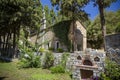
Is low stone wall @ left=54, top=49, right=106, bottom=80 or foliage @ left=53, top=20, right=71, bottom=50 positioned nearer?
low stone wall @ left=54, top=49, right=106, bottom=80

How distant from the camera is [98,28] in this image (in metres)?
43.1

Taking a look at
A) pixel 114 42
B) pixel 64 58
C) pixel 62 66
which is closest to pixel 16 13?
pixel 64 58

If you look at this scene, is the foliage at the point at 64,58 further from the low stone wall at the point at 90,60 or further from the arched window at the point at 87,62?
the arched window at the point at 87,62

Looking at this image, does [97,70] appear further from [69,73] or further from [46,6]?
[46,6]

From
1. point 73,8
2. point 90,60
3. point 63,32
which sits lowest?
point 90,60

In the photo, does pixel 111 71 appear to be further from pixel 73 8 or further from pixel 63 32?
pixel 63 32

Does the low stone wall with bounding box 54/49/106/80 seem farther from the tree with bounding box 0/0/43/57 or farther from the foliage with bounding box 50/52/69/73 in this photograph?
the tree with bounding box 0/0/43/57

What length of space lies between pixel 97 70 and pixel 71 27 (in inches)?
842

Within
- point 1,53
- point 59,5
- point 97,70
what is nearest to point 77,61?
point 97,70

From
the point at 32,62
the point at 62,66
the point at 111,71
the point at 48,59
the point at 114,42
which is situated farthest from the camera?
the point at 32,62

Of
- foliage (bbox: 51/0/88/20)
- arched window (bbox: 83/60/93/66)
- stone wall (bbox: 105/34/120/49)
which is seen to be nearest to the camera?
stone wall (bbox: 105/34/120/49)

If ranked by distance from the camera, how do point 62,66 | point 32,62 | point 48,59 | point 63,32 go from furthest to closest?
point 63,32 < point 32,62 < point 48,59 < point 62,66

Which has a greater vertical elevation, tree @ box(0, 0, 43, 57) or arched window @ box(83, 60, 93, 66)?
tree @ box(0, 0, 43, 57)

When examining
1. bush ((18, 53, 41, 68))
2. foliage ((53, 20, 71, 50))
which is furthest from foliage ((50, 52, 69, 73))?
foliage ((53, 20, 71, 50))
